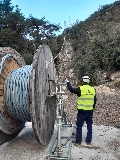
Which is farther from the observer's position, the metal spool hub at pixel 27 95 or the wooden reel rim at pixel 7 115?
the wooden reel rim at pixel 7 115

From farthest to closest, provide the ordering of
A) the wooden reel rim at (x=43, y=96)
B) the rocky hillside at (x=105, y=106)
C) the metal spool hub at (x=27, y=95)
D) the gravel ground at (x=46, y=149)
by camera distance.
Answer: the rocky hillside at (x=105, y=106) < the gravel ground at (x=46, y=149) < the metal spool hub at (x=27, y=95) < the wooden reel rim at (x=43, y=96)

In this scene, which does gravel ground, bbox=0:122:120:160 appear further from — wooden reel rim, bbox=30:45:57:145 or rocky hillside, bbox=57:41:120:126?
rocky hillside, bbox=57:41:120:126

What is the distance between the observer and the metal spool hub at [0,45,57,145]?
434 centimetres

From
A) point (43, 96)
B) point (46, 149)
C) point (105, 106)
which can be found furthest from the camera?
point (105, 106)

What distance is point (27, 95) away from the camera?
4.71 metres

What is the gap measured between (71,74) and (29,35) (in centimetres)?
1017

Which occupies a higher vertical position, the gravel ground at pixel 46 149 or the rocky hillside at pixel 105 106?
the rocky hillside at pixel 105 106

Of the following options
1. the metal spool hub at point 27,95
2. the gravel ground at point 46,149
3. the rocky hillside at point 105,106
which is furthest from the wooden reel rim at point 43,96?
the rocky hillside at point 105,106

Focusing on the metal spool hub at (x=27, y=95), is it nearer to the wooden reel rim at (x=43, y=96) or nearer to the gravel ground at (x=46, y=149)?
the wooden reel rim at (x=43, y=96)

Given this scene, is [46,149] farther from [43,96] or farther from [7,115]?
[43,96]

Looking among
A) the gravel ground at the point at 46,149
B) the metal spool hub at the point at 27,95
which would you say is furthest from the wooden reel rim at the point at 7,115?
the gravel ground at the point at 46,149

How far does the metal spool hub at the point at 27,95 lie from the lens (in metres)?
4.34

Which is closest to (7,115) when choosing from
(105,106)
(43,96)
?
(43,96)

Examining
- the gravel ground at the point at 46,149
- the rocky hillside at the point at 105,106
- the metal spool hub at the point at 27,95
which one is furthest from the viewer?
the rocky hillside at the point at 105,106
